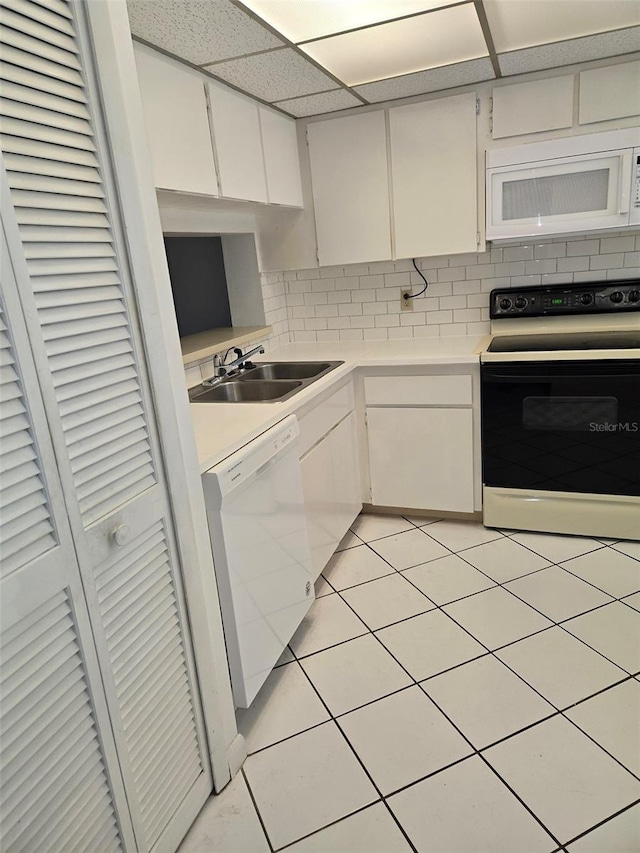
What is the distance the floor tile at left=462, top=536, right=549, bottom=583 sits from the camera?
8.23 feet

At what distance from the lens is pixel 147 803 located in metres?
1.30

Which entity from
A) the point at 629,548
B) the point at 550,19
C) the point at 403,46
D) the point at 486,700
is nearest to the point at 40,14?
the point at 403,46

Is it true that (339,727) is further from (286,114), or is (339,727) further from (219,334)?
(286,114)

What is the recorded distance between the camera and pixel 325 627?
7.44 ft

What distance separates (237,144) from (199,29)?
0.56 meters

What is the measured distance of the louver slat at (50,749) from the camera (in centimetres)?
94

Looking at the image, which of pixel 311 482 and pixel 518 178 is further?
pixel 518 178

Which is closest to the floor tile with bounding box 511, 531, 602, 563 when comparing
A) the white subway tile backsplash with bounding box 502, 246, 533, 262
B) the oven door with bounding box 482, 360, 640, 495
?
the oven door with bounding box 482, 360, 640, 495

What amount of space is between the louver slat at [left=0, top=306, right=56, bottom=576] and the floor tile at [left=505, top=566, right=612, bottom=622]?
1926 millimetres

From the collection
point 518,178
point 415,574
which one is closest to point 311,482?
point 415,574

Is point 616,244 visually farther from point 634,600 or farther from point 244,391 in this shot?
point 244,391

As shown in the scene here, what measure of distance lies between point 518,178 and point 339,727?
244cm

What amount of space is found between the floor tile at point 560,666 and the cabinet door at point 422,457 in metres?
0.93

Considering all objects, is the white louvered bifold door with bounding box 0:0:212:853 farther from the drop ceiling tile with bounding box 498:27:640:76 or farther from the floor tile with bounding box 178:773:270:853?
the drop ceiling tile with bounding box 498:27:640:76
